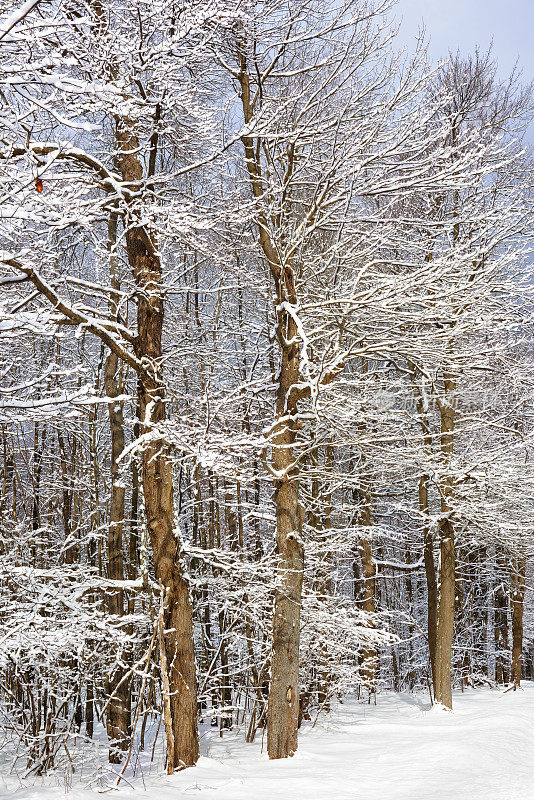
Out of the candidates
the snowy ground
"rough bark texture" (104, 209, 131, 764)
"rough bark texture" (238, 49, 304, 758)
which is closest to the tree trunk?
"rough bark texture" (238, 49, 304, 758)

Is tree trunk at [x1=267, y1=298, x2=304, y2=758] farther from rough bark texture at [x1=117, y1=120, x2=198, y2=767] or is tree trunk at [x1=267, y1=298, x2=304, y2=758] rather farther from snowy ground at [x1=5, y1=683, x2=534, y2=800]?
rough bark texture at [x1=117, y1=120, x2=198, y2=767]

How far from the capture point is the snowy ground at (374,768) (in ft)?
15.7

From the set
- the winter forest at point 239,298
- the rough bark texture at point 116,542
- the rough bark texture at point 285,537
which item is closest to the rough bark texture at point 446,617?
the winter forest at point 239,298

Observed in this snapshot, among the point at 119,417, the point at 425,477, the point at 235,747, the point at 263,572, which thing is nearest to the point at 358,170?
the point at 263,572

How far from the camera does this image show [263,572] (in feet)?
23.1

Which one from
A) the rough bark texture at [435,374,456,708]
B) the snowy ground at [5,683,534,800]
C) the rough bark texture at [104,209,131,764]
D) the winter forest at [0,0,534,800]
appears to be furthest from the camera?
the rough bark texture at [435,374,456,708]

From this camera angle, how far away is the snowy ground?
15.7 feet

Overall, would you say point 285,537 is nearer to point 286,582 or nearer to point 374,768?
point 286,582

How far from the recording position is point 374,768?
5.93 m

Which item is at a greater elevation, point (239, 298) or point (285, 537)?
point (239, 298)

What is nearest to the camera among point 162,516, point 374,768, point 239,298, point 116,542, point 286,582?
point 374,768

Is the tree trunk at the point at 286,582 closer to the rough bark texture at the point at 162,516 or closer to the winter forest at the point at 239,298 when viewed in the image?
the winter forest at the point at 239,298

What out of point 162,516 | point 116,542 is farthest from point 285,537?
point 116,542

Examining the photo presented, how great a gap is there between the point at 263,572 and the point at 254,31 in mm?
5525
